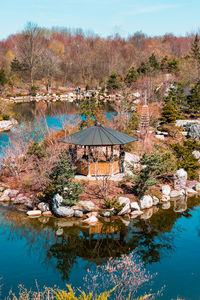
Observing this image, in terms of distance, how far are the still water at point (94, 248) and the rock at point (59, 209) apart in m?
0.29

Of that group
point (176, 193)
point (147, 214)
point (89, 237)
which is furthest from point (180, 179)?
point (89, 237)

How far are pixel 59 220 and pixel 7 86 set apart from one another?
132 ft

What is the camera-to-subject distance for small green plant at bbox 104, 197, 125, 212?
38.2 feet

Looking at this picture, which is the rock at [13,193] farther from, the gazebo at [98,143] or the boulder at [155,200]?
the boulder at [155,200]

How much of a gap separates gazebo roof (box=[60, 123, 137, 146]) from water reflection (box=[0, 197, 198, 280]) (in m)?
3.37

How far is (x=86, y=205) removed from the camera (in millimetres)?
11820

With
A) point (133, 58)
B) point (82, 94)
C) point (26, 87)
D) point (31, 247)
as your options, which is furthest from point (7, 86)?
point (31, 247)

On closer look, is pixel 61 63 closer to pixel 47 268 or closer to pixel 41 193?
pixel 41 193

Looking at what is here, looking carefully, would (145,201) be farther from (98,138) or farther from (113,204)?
(98,138)

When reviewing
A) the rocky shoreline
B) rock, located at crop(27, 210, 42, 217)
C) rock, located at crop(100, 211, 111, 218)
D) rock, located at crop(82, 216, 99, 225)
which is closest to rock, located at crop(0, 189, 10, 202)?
the rocky shoreline

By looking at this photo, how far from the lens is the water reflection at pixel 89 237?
9211 millimetres

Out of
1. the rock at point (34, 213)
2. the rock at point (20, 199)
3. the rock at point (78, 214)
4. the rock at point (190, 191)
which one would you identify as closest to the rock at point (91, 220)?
the rock at point (78, 214)

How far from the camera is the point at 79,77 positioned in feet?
179

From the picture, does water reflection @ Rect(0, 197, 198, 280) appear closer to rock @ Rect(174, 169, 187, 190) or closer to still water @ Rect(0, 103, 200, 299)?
still water @ Rect(0, 103, 200, 299)
